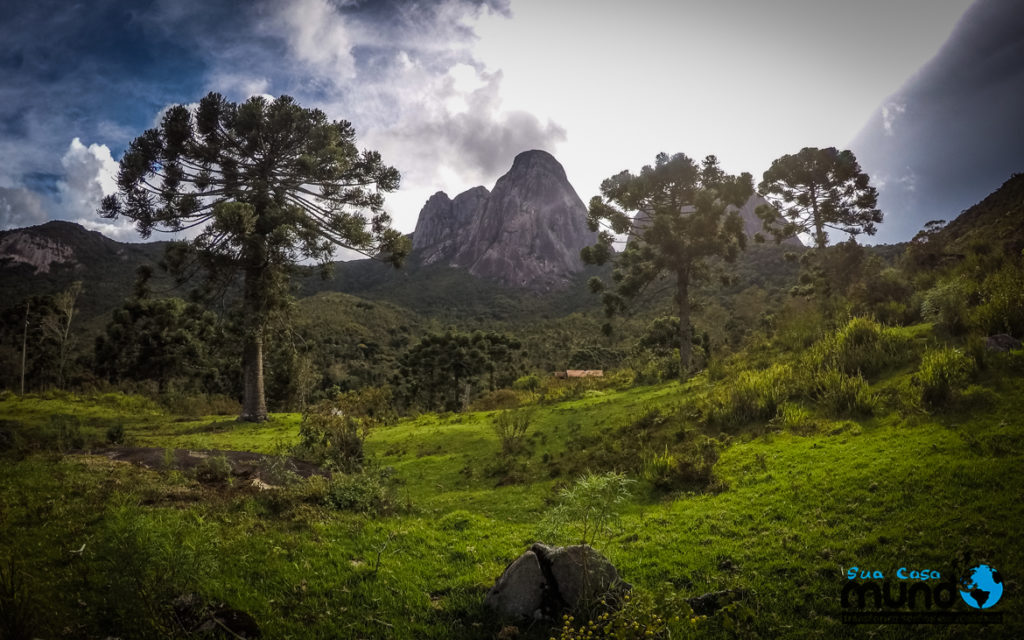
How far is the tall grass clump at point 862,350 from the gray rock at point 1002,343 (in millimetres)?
1628

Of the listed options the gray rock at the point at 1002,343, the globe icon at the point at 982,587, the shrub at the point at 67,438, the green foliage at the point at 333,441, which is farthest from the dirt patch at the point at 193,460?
the gray rock at the point at 1002,343

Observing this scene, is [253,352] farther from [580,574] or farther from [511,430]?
[580,574]

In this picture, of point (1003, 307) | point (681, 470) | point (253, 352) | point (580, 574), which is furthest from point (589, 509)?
point (253, 352)

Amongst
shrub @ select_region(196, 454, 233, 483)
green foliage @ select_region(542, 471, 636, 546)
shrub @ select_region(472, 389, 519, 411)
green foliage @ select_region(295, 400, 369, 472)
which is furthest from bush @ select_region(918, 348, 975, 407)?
shrub @ select_region(472, 389, 519, 411)

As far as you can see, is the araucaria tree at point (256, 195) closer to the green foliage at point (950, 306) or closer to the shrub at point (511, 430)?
the shrub at point (511, 430)

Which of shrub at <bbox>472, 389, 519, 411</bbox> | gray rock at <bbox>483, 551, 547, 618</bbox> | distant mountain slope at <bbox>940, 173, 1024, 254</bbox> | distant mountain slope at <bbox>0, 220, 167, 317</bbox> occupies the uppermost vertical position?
distant mountain slope at <bbox>0, 220, 167, 317</bbox>

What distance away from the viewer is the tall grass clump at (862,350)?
1195 cm

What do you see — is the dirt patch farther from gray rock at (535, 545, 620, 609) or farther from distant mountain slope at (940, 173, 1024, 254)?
distant mountain slope at (940, 173, 1024, 254)

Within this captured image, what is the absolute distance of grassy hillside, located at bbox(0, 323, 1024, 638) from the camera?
15.5ft

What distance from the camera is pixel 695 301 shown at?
26781 millimetres

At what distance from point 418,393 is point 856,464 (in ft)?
140

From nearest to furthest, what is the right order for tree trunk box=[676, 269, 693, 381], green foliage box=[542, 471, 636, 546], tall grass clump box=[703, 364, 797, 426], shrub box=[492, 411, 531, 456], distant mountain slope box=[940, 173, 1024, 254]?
green foliage box=[542, 471, 636, 546]
tall grass clump box=[703, 364, 797, 426]
shrub box=[492, 411, 531, 456]
distant mountain slope box=[940, 173, 1024, 254]
tree trunk box=[676, 269, 693, 381]

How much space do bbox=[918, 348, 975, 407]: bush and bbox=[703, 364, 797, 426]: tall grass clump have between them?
3.11 m

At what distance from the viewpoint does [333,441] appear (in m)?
13.4
